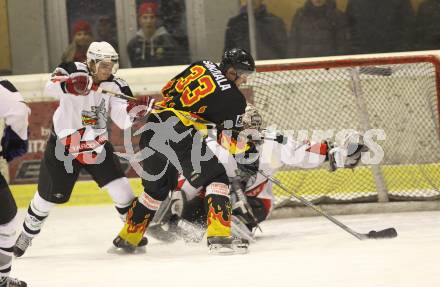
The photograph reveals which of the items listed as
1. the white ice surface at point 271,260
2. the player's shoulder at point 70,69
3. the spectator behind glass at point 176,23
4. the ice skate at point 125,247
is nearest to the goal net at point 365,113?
the white ice surface at point 271,260

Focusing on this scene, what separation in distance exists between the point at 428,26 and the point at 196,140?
267 centimetres

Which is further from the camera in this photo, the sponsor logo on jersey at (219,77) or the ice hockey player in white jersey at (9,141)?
the sponsor logo on jersey at (219,77)

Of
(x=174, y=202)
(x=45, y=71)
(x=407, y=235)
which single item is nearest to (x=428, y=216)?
(x=407, y=235)

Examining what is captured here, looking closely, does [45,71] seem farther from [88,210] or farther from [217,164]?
[217,164]

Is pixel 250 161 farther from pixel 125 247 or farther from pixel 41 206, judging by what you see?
pixel 41 206

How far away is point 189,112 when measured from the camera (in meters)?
4.61

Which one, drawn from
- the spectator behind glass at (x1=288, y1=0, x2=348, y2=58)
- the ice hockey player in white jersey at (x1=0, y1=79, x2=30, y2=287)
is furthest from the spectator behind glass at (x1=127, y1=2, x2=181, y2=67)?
the ice hockey player in white jersey at (x1=0, y1=79, x2=30, y2=287)

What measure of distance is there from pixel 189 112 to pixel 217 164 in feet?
0.97

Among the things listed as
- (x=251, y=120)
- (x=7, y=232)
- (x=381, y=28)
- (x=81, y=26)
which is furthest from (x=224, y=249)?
(x=81, y=26)

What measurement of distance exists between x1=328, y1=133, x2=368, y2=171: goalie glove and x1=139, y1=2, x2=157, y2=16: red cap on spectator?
2.50 meters

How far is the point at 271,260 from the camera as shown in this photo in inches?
168

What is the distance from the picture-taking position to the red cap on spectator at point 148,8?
6.81m

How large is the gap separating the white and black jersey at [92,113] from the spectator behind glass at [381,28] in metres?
2.33

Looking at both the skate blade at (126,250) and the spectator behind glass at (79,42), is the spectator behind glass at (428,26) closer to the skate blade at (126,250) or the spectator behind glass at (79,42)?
the spectator behind glass at (79,42)
